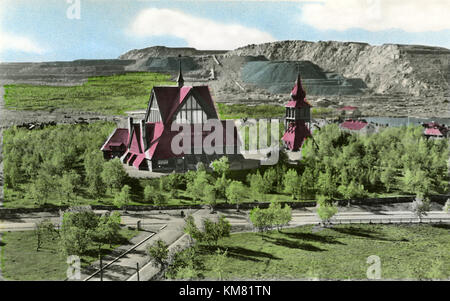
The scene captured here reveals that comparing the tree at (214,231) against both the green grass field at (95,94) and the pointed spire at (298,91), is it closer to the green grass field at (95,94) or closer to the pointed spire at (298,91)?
the green grass field at (95,94)

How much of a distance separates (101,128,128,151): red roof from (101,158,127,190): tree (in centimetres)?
249

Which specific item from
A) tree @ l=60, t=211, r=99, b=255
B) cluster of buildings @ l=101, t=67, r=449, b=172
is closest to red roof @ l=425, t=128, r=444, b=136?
cluster of buildings @ l=101, t=67, r=449, b=172

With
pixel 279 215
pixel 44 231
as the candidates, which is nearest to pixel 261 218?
pixel 279 215

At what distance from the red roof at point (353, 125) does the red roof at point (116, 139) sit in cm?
1383

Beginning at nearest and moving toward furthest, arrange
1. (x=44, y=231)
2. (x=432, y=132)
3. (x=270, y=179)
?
(x=44, y=231)
(x=270, y=179)
(x=432, y=132)

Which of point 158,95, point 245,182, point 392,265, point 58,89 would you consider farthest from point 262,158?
point 58,89

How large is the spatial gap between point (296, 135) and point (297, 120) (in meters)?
1.00

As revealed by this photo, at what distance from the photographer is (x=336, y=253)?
15.8 meters

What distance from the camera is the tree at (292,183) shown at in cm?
1955

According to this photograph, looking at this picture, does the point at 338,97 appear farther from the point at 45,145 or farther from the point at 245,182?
the point at 45,145

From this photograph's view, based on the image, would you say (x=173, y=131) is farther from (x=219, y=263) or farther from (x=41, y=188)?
(x=219, y=263)

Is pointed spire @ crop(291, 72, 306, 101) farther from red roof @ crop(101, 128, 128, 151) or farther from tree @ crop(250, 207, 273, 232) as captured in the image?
red roof @ crop(101, 128, 128, 151)

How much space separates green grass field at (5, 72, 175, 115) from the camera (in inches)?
752
